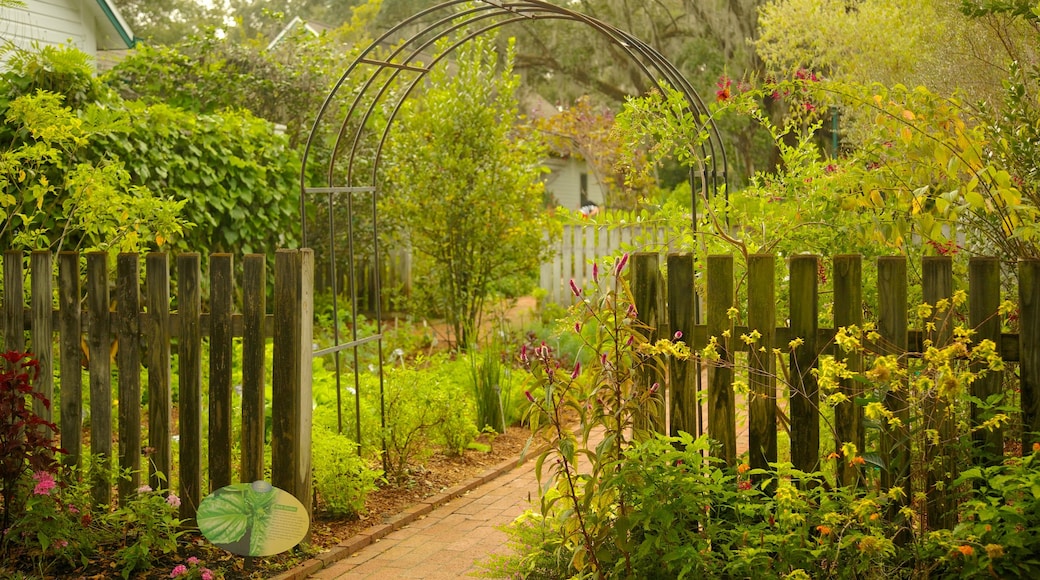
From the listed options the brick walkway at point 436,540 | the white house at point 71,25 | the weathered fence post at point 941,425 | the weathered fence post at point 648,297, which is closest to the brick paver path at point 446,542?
the brick walkway at point 436,540

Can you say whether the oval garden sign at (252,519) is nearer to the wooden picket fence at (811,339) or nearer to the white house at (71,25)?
the wooden picket fence at (811,339)

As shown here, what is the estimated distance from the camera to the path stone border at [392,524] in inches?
165

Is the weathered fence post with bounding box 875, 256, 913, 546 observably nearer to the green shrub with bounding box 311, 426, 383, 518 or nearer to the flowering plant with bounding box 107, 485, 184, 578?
the green shrub with bounding box 311, 426, 383, 518

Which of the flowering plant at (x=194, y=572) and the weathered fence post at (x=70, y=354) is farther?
the weathered fence post at (x=70, y=354)

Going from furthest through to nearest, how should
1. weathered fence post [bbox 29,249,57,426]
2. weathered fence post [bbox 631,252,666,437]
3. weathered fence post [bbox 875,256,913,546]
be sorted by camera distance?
weathered fence post [bbox 29,249,57,426]
weathered fence post [bbox 631,252,666,437]
weathered fence post [bbox 875,256,913,546]

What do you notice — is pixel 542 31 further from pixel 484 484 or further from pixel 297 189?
pixel 484 484

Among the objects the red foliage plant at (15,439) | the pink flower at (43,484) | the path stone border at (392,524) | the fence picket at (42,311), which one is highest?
the fence picket at (42,311)

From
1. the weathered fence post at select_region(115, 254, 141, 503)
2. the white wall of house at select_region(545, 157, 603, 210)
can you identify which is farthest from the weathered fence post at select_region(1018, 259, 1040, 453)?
the white wall of house at select_region(545, 157, 603, 210)

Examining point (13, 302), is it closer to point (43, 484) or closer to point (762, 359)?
point (43, 484)

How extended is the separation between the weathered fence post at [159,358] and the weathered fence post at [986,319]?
3183 millimetres

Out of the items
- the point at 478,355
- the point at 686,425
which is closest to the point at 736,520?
the point at 686,425

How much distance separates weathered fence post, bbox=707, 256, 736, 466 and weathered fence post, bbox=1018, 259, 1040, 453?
3.18 ft

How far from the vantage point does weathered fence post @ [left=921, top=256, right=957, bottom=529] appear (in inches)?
132

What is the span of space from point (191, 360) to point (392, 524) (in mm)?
1347
